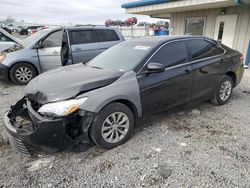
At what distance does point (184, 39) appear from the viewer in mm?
3852

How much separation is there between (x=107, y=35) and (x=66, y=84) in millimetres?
4500

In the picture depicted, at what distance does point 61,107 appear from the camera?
2555 millimetres

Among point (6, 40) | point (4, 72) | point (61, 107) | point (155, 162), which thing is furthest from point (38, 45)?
point (155, 162)

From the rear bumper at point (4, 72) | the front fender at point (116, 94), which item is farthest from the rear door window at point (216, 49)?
the rear bumper at point (4, 72)

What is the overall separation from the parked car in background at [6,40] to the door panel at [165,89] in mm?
6257

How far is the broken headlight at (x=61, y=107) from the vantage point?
8.34 ft

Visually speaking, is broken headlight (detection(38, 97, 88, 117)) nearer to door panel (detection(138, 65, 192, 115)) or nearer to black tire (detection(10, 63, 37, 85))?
Result: door panel (detection(138, 65, 192, 115))

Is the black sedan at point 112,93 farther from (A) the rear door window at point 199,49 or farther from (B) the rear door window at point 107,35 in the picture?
(B) the rear door window at point 107,35

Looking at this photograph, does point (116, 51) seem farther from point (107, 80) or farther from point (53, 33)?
point (53, 33)

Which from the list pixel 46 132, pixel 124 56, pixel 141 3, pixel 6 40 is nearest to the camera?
pixel 46 132

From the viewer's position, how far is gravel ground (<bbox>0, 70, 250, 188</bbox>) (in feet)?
7.82

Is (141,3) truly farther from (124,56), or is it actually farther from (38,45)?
(124,56)

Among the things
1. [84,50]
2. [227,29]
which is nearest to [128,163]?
[84,50]

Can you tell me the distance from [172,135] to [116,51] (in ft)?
6.03
